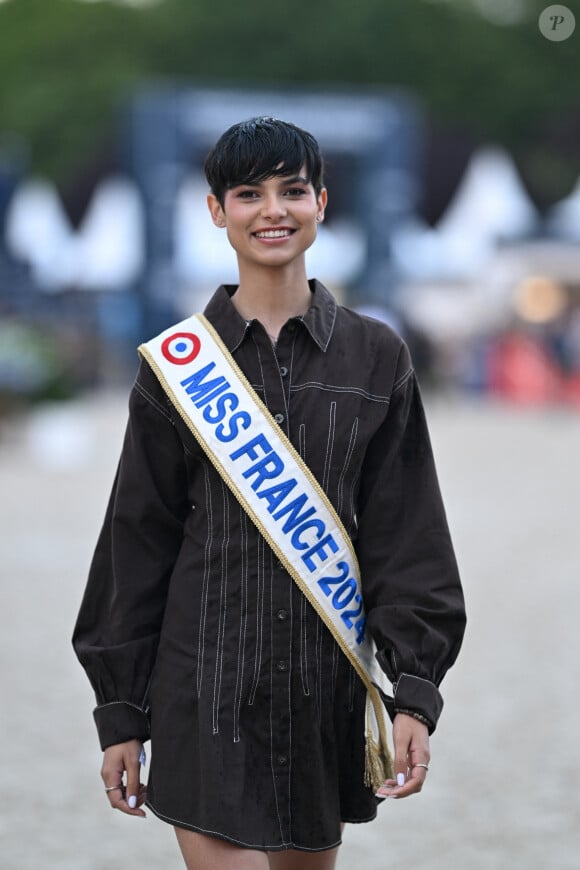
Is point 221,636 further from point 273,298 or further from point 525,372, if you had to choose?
point 525,372

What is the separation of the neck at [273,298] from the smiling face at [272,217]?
4cm

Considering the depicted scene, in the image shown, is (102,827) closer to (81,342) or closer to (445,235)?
(81,342)

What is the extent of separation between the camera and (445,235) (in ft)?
114

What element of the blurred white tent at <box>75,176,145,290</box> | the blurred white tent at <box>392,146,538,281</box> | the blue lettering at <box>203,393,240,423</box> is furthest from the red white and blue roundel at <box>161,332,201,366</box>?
the blurred white tent at <box>392,146,538,281</box>

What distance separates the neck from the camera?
2.71 metres

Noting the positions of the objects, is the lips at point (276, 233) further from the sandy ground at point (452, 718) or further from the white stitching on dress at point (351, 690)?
the sandy ground at point (452, 718)

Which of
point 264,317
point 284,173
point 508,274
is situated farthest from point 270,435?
point 508,274

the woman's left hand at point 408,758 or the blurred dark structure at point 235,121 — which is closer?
the woman's left hand at point 408,758

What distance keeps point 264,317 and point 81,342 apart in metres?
29.7

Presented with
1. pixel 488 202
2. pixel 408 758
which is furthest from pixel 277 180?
pixel 488 202

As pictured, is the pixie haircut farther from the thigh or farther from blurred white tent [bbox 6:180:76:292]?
blurred white tent [bbox 6:180:76:292]

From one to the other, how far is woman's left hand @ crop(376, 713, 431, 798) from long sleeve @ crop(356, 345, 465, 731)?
0.02 meters

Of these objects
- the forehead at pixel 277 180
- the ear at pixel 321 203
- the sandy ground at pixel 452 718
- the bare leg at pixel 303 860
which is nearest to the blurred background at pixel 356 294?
the sandy ground at pixel 452 718

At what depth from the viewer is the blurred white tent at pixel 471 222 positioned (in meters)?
33.8
